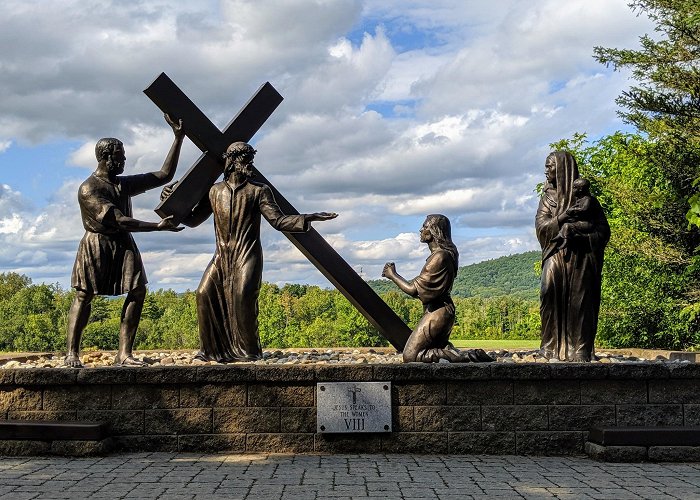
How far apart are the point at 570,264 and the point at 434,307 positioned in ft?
5.09

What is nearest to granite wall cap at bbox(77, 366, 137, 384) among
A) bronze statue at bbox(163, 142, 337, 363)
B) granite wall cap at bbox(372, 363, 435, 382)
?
bronze statue at bbox(163, 142, 337, 363)

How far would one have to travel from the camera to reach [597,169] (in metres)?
24.2

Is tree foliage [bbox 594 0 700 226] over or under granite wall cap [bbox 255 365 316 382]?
over

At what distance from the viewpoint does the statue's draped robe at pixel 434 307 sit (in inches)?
310

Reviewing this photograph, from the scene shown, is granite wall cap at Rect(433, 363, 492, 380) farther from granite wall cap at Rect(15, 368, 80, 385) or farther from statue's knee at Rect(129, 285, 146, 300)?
granite wall cap at Rect(15, 368, 80, 385)

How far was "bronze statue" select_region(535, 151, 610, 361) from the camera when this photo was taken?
8172 mm

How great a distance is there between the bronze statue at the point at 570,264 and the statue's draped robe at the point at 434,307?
115 cm

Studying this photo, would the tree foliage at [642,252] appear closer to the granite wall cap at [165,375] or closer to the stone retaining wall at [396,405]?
the stone retaining wall at [396,405]

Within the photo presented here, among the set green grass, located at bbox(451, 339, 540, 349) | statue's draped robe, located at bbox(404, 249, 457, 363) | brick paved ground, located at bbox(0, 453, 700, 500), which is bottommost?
brick paved ground, located at bbox(0, 453, 700, 500)

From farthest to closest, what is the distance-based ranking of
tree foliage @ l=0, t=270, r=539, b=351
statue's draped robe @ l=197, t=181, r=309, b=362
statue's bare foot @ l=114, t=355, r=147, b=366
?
tree foliage @ l=0, t=270, r=539, b=351, statue's bare foot @ l=114, t=355, r=147, b=366, statue's draped robe @ l=197, t=181, r=309, b=362

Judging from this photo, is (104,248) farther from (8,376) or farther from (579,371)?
(579,371)

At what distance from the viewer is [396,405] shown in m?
7.50

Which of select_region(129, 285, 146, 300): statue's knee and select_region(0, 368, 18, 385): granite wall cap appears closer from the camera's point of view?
select_region(0, 368, 18, 385): granite wall cap

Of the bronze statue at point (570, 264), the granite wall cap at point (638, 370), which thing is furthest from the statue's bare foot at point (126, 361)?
the granite wall cap at point (638, 370)
